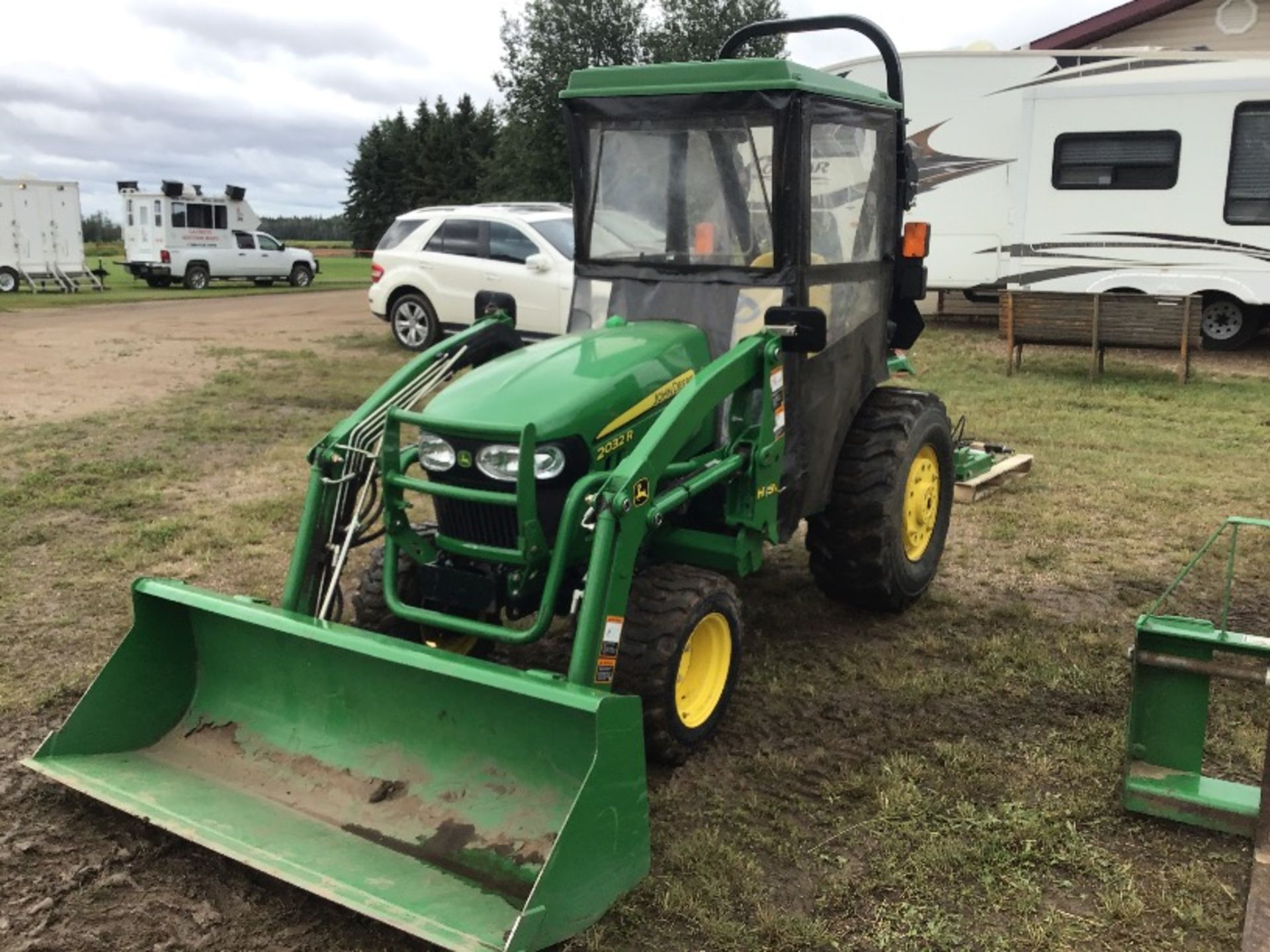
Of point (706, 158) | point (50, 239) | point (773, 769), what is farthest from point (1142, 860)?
point (50, 239)

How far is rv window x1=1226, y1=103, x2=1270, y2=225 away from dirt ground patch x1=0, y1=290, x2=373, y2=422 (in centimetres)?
1103

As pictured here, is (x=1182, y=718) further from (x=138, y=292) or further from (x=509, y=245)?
(x=138, y=292)

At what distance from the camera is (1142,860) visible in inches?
126

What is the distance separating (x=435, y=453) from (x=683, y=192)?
1.45m

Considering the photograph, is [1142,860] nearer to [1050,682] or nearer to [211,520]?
[1050,682]

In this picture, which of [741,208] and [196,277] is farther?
[196,277]

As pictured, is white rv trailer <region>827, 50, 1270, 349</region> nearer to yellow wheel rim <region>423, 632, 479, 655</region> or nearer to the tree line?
yellow wheel rim <region>423, 632, 479, 655</region>

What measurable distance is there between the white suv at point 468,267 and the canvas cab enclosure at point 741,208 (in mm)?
7277

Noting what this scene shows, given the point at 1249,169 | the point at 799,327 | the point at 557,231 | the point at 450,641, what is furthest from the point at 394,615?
the point at 1249,169

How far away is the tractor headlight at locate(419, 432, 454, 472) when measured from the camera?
368 centimetres

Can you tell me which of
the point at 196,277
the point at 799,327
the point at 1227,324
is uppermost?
the point at 799,327

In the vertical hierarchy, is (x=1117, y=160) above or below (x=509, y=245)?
above

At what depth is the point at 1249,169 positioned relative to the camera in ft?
39.9

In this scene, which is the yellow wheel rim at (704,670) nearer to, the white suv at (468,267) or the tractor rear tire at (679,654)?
the tractor rear tire at (679,654)
